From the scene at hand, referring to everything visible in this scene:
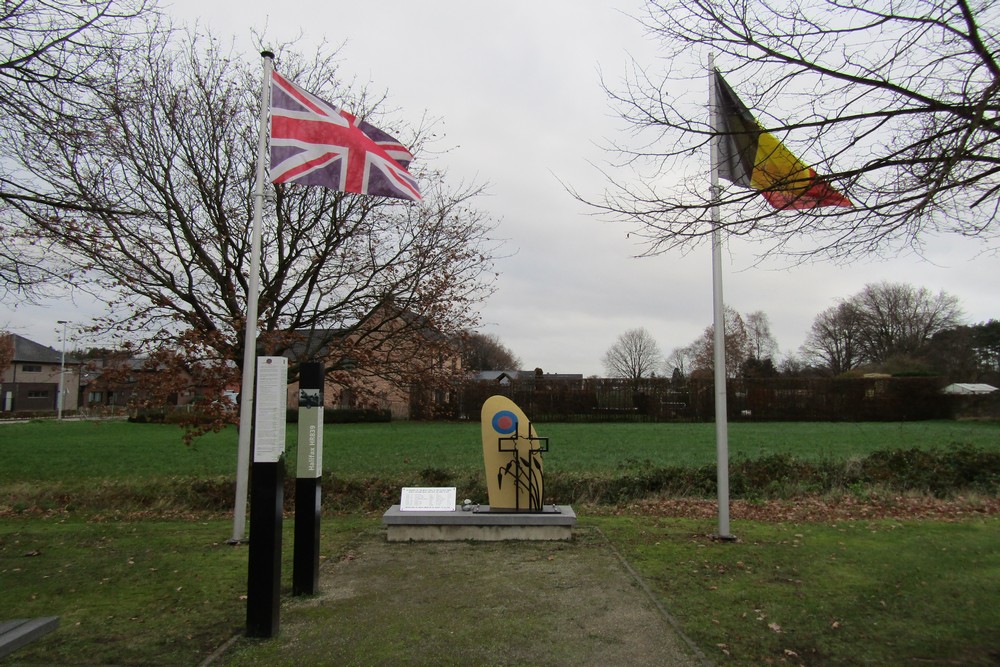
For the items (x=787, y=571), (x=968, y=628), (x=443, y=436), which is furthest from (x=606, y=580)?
(x=443, y=436)

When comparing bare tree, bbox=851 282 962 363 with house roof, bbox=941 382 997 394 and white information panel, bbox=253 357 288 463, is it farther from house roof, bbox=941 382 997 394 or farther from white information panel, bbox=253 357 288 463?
white information panel, bbox=253 357 288 463

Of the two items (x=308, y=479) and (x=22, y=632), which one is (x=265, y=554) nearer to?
(x=308, y=479)

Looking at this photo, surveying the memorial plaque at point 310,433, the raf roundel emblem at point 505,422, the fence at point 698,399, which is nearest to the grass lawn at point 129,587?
the memorial plaque at point 310,433

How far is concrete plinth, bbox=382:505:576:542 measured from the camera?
27.7 ft

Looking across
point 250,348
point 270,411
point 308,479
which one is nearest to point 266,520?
point 270,411

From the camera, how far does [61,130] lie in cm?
703

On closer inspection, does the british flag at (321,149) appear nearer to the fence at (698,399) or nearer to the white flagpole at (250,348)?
the white flagpole at (250,348)

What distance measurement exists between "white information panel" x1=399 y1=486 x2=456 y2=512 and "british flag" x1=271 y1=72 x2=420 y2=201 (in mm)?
3796

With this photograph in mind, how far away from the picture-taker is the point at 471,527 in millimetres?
8492

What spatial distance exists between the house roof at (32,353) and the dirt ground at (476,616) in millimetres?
78372

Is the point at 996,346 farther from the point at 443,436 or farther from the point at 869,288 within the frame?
the point at 443,436

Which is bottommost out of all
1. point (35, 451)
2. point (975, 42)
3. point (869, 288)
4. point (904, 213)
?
point (35, 451)

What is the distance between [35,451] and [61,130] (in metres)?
21.4

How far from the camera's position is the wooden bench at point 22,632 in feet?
13.3
